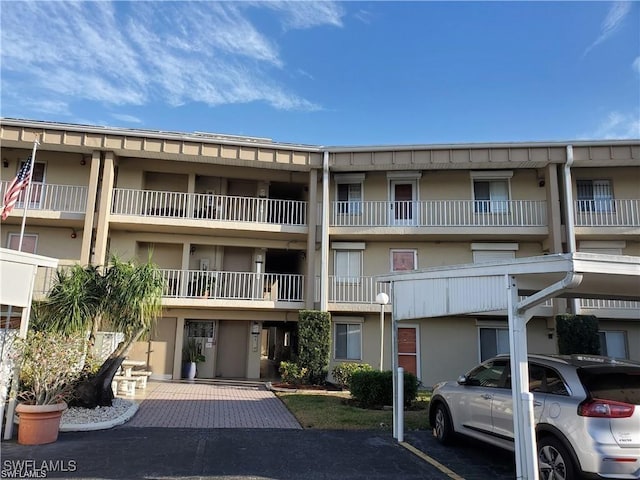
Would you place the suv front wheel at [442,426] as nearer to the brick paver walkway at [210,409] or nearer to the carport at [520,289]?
the carport at [520,289]

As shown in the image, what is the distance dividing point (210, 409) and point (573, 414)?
26.4 feet

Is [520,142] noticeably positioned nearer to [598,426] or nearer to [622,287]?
[622,287]

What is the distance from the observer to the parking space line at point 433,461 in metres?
6.29

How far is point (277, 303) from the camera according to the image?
16.8 m

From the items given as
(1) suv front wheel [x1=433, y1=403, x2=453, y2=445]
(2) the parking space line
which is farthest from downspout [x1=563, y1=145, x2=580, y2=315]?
(2) the parking space line

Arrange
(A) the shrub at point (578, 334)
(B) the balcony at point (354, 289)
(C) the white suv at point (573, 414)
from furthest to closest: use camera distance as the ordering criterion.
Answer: (B) the balcony at point (354, 289) < (A) the shrub at point (578, 334) < (C) the white suv at point (573, 414)

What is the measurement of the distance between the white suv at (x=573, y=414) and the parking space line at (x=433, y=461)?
750 mm

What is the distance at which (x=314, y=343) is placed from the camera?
1538cm

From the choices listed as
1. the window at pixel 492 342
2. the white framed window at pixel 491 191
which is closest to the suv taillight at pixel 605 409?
the window at pixel 492 342

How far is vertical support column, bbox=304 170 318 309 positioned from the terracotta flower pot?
31.9 ft

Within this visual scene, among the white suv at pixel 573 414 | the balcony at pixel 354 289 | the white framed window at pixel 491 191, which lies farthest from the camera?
the white framed window at pixel 491 191

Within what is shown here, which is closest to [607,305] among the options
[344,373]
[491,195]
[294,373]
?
[491,195]

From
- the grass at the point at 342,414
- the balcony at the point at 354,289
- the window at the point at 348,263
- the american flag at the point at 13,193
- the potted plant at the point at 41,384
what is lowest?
the grass at the point at 342,414

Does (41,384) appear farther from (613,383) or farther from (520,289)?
(613,383)
